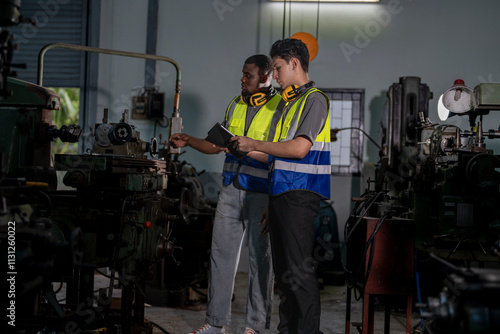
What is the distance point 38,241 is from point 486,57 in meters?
4.88

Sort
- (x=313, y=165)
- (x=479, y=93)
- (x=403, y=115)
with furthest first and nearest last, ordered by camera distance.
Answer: (x=403, y=115) → (x=479, y=93) → (x=313, y=165)

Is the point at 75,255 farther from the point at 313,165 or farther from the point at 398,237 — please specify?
the point at 398,237

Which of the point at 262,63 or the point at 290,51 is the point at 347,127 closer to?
the point at 262,63

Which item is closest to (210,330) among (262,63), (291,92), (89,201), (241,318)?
(241,318)

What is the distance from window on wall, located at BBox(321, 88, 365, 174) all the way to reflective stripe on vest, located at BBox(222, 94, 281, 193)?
7.80 ft

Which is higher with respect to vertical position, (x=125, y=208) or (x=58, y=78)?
(x=58, y=78)

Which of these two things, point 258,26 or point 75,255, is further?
point 258,26

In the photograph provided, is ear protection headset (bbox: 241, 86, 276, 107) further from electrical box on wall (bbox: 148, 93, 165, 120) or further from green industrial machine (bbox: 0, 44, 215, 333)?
electrical box on wall (bbox: 148, 93, 165, 120)

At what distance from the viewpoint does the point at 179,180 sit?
3719 millimetres

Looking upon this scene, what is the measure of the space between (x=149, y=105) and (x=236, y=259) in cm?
283

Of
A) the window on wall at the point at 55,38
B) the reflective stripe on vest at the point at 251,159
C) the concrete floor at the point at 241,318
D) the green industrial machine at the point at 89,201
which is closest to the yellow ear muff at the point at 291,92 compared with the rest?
the reflective stripe on vest at the point at 251,159

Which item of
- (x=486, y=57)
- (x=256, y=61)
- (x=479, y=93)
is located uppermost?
(x=486, y=57)

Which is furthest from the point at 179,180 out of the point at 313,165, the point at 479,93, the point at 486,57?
the point at 486,57

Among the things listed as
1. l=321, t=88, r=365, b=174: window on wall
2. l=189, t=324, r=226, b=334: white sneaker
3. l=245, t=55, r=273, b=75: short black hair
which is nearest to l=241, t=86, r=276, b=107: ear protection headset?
l=245, t=55, r=273, b=75: short black hair
